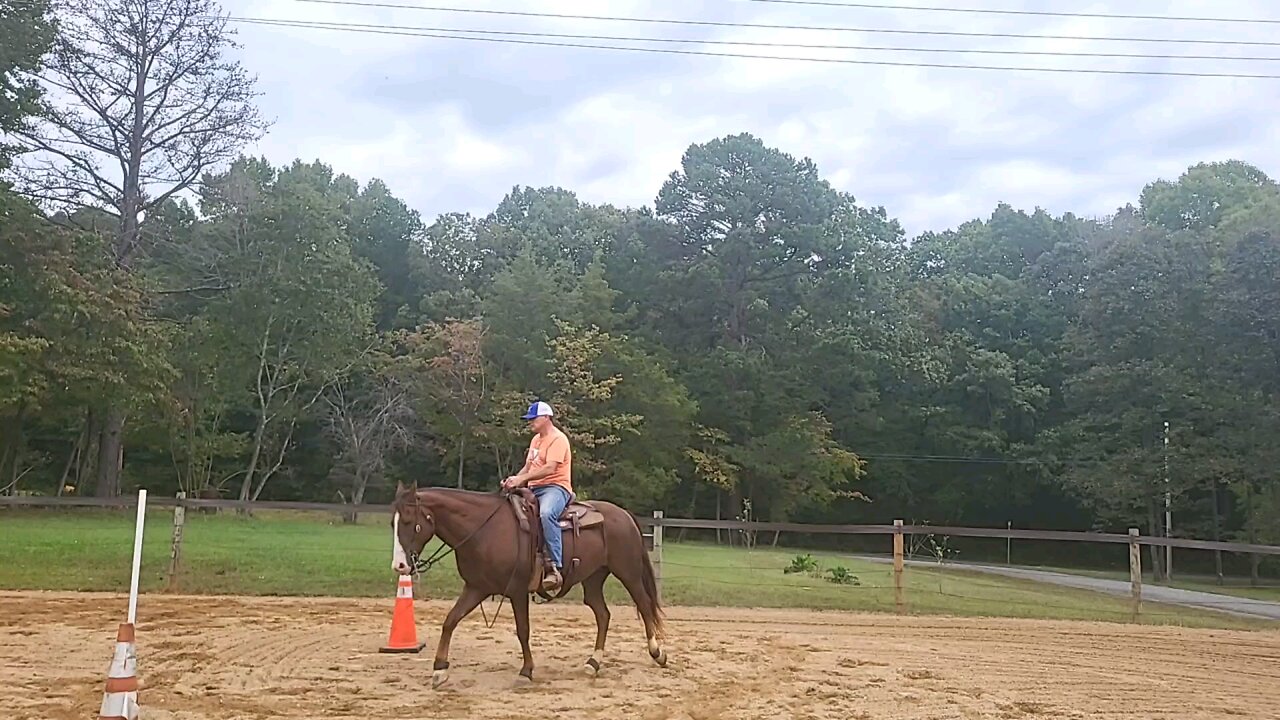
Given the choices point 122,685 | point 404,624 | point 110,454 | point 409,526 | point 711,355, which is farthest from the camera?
point 711,355

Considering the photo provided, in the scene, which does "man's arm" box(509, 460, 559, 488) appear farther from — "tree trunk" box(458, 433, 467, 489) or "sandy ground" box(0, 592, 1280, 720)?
"tree trunk" box(458, 433, 467, 489)

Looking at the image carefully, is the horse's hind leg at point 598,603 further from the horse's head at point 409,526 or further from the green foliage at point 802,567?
the green foliage at point 802,567

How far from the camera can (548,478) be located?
866cm

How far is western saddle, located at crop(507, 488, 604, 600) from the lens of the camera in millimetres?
8391

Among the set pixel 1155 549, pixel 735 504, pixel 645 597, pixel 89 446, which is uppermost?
pixel 89 446

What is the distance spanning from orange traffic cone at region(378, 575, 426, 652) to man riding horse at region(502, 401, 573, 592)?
5.59 feet

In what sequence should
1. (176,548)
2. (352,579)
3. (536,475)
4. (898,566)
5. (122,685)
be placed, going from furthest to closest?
(352,579), (898,566), (176,548), (536,475), (122,685)

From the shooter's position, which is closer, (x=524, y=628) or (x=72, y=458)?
(x=524, y=628)

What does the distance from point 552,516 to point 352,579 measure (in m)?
8.16

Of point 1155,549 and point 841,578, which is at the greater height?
point 1155,549

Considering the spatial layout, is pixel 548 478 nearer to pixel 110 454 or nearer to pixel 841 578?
pixel 841 578

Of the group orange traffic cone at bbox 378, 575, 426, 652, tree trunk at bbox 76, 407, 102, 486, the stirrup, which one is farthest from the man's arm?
tree trunk at bbox 76, 407, 102, 486

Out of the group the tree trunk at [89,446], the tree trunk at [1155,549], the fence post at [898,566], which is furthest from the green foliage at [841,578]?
the tree trunk at [89,446]

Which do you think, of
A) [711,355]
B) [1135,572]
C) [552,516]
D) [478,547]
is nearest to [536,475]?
[552,516]
